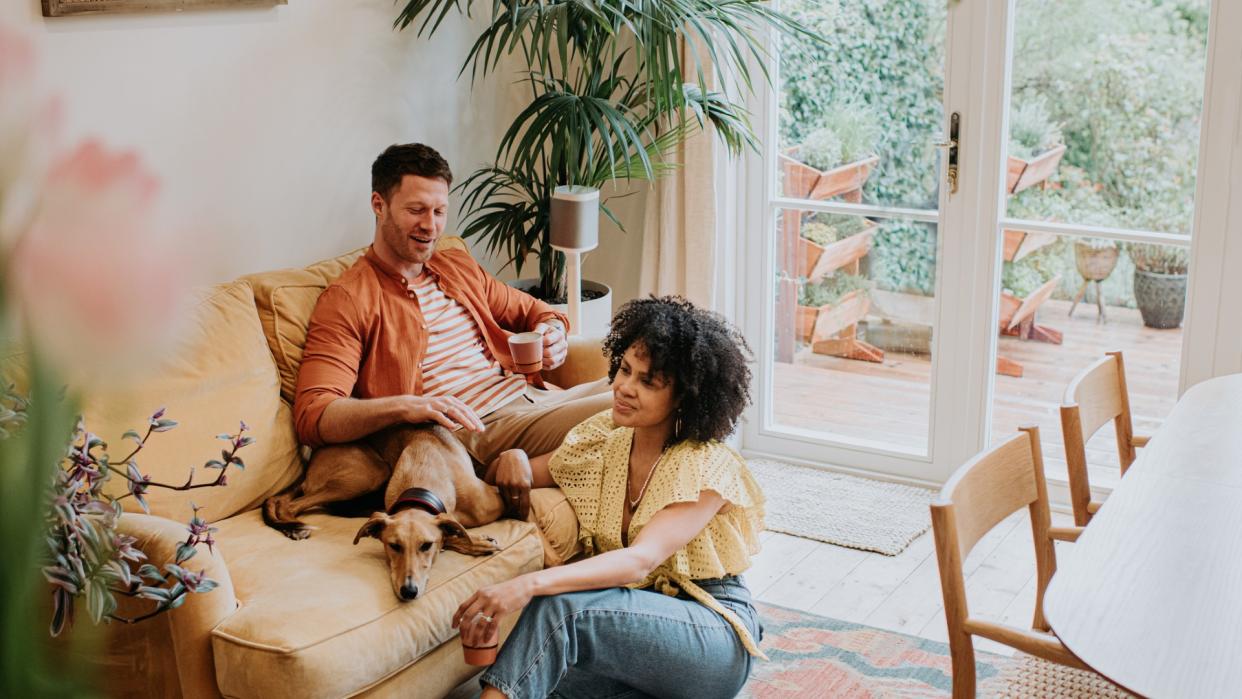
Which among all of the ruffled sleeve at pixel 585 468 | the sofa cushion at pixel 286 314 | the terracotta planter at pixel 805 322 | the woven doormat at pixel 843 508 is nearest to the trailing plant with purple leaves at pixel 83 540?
the ruffled sleeve at pixel 585 468

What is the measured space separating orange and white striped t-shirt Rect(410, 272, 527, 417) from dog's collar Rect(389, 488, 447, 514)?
1.49ft

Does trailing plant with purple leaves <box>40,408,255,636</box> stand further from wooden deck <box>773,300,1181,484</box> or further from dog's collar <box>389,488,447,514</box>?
wooden deck <box>773,300,1181,484</box>

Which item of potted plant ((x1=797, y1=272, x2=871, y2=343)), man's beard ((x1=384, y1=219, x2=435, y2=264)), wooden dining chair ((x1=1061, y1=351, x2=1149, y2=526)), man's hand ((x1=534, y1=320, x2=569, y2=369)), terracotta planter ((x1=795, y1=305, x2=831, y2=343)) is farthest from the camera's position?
terracotta planter ((x1=795, y1=305, x2=831, y2=343))

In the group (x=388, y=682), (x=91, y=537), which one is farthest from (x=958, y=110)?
(x=91, y=537)

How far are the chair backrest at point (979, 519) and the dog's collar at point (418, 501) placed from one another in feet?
3.24

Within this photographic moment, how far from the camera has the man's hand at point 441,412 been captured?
245cm

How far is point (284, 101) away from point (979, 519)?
2091 millimetres

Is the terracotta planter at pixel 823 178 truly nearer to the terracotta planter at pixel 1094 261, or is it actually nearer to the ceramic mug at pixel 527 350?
the terracotta planter at pixel 1094 261

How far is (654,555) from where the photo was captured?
210cm

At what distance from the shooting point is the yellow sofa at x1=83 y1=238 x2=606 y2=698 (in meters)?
1.96

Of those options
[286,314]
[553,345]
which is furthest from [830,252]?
[286,314]

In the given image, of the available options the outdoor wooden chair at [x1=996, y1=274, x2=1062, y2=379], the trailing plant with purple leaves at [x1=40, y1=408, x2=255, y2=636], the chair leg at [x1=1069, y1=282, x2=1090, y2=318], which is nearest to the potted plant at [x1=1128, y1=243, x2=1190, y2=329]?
the chair leg at [x1=1069, y1=282, x2=1090, y2=318]

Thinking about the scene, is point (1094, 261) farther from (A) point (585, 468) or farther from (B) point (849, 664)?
(A) point (585, 468)

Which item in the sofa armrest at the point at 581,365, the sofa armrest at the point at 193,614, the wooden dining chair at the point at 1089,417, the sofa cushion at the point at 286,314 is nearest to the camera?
the sofa armrest at the point at 193,614
